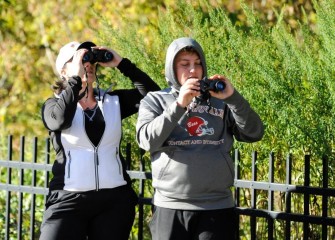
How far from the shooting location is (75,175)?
516 cm

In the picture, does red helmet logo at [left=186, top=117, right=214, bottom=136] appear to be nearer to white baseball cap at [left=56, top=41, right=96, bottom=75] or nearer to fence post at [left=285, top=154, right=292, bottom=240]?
fence post at [left=285, top=154, right=292, bottom=240]

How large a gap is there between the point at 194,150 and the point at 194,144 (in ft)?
0.10

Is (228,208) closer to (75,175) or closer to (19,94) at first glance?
(75,175)

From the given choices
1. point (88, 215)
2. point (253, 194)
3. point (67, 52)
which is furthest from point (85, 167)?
point (253, 194)

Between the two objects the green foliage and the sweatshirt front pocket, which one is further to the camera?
the green foliage

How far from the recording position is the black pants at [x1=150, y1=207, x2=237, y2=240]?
4652mm

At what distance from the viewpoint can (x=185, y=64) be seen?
189 inches

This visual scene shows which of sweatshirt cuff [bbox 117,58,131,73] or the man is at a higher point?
sweatshirt cuff [bbox 117,58,131,73]

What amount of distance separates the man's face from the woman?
0.61m

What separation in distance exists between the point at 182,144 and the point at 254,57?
3.88 feet

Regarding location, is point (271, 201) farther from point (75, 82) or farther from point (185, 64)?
point (75, 82)

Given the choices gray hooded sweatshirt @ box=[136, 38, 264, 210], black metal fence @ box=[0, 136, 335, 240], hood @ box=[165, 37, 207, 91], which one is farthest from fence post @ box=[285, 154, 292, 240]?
hood @ box=[165, 37, 207, 91]

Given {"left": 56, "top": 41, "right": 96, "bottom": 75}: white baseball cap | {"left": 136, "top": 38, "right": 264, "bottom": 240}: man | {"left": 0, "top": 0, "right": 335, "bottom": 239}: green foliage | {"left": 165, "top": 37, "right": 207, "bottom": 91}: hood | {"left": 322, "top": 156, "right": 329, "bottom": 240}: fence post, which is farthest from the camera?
{"left": 0, "top": 0, "right": 335, "bottom": 239}: green foliage

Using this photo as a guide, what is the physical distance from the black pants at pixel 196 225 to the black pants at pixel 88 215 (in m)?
0.53
